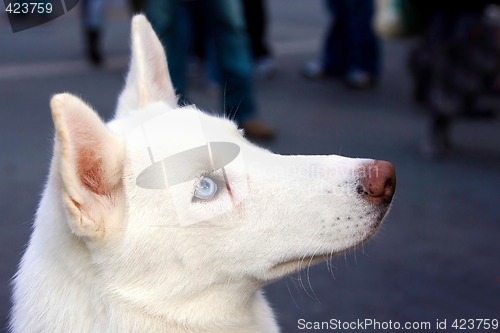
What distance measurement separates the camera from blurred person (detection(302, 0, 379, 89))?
309 inches

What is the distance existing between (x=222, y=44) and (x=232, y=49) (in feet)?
0.25

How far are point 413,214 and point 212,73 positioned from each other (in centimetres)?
372

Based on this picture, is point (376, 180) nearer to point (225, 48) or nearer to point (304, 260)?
point (304, 260)

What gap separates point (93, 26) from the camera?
951cm

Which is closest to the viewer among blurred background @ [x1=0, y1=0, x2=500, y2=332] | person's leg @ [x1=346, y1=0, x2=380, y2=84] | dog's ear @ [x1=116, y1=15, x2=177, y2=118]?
dog's ear @ [x1=116, y1=15, x2=177, y2=118]

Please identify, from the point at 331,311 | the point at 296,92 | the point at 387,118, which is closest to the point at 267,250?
the point at 331,311

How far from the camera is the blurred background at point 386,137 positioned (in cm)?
400

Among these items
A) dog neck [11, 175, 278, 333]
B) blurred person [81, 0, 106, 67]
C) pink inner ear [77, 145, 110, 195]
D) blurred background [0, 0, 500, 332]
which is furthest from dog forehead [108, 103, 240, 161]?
blurred person [81, 0, 106, 67]

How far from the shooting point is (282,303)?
3920mm

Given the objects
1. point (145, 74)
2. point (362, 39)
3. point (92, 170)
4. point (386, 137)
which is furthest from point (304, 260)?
point (362, 39)

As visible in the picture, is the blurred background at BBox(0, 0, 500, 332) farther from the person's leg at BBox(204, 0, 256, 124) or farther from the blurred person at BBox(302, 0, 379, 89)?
the person's leg at BBox(204, 0, 256, 124)

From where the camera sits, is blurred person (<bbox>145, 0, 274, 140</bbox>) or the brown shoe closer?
blurred person (<bbox>145, 0, 274, 140</bbox>)

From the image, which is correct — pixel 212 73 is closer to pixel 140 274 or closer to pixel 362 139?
pixel 362 139

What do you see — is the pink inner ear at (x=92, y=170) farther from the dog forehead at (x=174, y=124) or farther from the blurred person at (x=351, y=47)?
the blurred person at (x=351, y=47)
